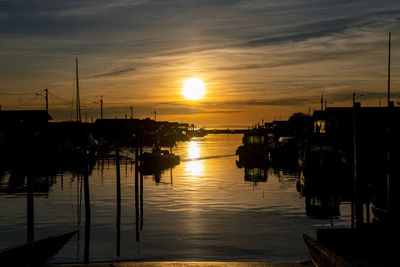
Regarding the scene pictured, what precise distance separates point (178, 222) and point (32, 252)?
11468 mm

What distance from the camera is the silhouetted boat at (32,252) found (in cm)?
1381

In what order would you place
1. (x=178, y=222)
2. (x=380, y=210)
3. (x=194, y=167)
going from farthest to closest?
(x=194, y=167)
(x=178, y=222)
(x=380, y=210)

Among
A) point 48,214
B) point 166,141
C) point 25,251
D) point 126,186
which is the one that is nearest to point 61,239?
point 25,251

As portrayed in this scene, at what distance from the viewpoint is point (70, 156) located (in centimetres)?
7506

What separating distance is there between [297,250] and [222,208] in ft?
38.5

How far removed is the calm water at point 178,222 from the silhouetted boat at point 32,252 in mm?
1168

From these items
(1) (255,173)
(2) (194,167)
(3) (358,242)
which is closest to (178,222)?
(3) (358,242)

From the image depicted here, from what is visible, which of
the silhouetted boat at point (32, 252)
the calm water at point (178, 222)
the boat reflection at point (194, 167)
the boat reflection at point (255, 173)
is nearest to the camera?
the silhouetted boat at point (32, 252)

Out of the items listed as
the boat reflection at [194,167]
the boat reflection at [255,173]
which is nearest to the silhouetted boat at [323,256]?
the boat reflection at [255,173]

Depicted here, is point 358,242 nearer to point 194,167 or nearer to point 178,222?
point 178,222

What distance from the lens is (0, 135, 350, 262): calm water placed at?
19656mm

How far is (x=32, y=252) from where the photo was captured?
15492mm

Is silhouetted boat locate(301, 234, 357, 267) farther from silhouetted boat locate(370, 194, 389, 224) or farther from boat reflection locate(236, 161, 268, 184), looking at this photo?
boat reflection locate(236, 161, 268, 184)

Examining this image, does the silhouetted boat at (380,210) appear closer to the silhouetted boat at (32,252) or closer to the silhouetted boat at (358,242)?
the silhouetted boat at (358,242)
